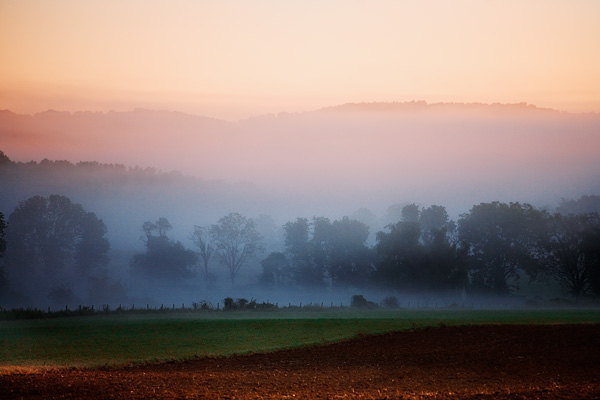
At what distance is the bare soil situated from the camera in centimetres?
2195

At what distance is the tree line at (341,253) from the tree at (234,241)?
18cm

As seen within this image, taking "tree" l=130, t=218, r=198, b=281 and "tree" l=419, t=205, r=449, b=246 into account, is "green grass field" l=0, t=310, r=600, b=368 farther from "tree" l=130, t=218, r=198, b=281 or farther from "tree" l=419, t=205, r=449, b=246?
"tree" l=419, t=205, r=449, b=246

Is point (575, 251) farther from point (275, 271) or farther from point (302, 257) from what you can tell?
point (275, 271)

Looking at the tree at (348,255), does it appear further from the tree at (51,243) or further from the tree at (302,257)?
the tree at (51,243)

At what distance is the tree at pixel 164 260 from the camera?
4545 inches

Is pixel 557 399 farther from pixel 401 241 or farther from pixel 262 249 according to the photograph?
pixel 262 249

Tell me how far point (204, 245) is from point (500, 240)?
49754 millimetres

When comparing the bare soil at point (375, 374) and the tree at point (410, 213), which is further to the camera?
the tree at point (410, 213)

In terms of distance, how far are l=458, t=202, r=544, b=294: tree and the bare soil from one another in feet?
188

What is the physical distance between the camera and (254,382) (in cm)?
2478

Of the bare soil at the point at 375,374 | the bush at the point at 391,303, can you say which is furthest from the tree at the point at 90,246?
the bare soil at the point at 375,374

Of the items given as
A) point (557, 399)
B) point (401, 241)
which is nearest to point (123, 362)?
point (557, 399)

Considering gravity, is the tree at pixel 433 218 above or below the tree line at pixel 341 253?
above

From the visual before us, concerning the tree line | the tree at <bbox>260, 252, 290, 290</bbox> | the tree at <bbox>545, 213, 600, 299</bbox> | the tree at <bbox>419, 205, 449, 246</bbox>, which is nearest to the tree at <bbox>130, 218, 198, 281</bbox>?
the tree line
